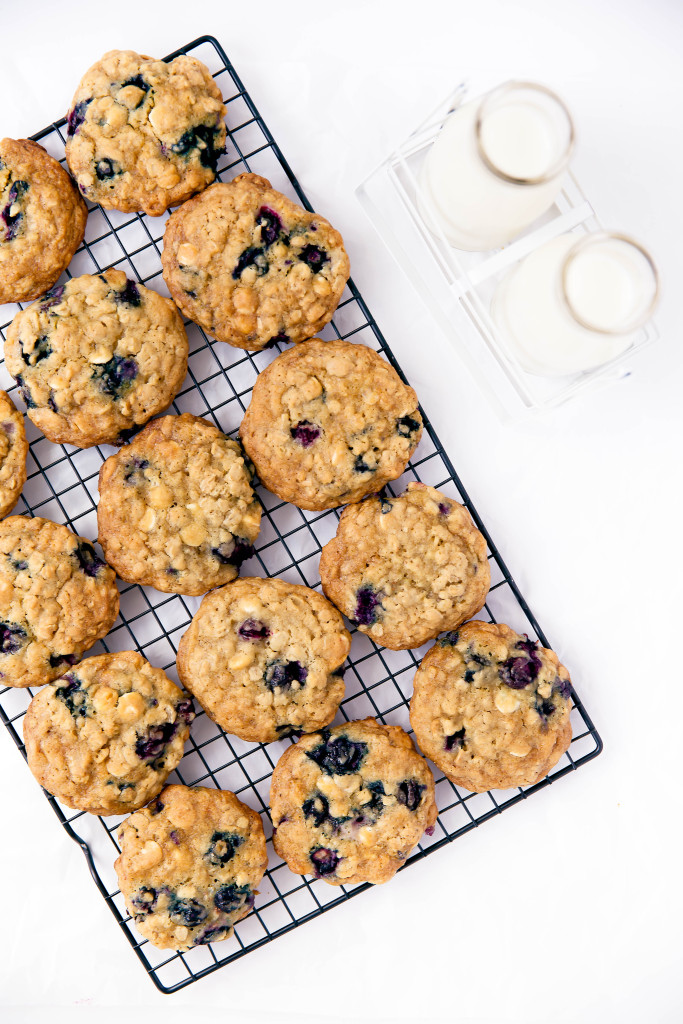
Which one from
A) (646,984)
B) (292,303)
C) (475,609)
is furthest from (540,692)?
(292,303)

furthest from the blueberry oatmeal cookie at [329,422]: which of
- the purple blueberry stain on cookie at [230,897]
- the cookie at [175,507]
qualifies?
the purple blueberry stain on cookie at [230,897]

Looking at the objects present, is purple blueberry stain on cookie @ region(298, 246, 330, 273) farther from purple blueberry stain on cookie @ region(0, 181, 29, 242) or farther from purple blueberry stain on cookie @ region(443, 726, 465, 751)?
purple blueberry stain on cookie @ region(443, 726, 465, 751)

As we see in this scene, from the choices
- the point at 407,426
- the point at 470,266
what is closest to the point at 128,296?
the point at 407,426

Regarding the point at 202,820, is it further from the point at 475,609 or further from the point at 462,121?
the point at 462,121

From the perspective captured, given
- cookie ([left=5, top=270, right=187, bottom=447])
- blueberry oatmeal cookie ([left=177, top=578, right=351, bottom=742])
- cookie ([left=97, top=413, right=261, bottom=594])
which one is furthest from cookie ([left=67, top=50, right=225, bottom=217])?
blueberry oatmeal cookie ([left=177, top=578, right=351, bottom=742])

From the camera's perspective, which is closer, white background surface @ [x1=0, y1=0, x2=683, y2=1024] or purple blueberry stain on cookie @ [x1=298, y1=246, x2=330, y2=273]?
purple blueberry stain on cookie @ [x1=298, y1=246, x2=330, y2=273]
